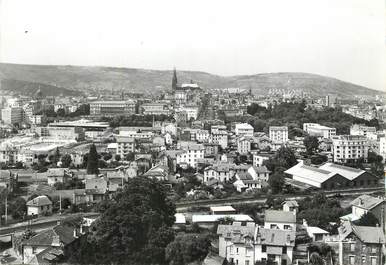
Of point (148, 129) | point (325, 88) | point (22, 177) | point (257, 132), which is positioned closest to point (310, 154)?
point (257, 132)

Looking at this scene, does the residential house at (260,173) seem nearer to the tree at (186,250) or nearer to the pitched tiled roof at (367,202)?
the pitched tiled roof at (367,202)

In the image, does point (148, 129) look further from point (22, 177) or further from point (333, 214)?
point (333, 214)

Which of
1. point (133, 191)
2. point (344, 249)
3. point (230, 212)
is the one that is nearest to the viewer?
point (344, 249)

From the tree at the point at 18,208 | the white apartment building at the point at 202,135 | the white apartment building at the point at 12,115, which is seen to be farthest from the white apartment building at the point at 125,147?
the white apartment building at the point at 12,115

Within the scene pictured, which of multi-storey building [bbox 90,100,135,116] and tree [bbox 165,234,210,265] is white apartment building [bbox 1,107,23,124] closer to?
multi-storey building [bbox 90,100,135,116]

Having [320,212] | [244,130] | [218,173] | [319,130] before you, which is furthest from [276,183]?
[319,130]

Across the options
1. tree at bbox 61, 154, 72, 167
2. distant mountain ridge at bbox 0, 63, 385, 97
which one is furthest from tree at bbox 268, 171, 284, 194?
distant mountain ridge at bbox 0, 63, 385, 97

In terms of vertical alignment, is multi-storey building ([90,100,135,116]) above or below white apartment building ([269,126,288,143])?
above
